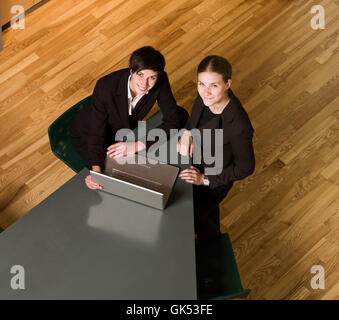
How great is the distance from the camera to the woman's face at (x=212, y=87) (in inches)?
84.0

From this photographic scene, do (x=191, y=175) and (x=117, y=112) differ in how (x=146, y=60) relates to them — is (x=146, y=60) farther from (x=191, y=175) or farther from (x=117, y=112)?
(x=191, y=175)

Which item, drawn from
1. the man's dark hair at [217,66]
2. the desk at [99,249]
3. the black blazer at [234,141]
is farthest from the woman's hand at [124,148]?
the man's dark hair at [217,66]

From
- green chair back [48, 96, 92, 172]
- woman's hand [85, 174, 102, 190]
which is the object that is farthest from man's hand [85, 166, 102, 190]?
green chair back [48, 96, 92, 172]

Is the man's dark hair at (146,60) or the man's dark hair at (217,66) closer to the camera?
the man's dark hair at (217,66)

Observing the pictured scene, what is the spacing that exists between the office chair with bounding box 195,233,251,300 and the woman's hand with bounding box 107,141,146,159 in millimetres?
619

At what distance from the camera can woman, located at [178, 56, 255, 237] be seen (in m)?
2.15

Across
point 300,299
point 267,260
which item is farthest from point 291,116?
point 300,299

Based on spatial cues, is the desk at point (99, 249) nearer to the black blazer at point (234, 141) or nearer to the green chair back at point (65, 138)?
the black blazer at point (234, 141)

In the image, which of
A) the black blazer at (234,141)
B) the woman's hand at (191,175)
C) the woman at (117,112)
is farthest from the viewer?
the woman at (117,112)

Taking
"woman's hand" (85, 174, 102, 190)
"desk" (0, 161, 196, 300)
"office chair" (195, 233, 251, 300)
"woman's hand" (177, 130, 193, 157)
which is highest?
"woman's hand" (85, 174, 102, 190)

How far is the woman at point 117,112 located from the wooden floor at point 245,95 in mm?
893

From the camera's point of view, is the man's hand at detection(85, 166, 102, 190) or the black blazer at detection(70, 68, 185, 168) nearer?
the man's hand at detection(85, 166, 102, 190)

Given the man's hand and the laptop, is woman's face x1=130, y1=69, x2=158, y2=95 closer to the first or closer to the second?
the laptop
